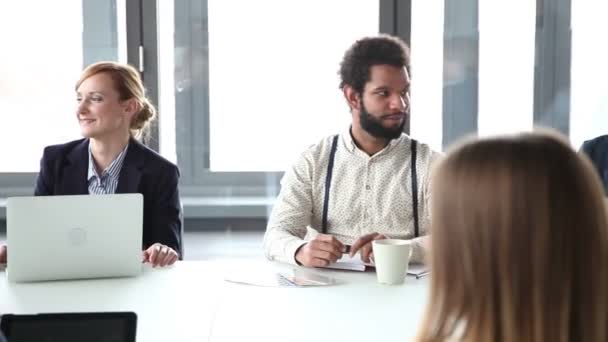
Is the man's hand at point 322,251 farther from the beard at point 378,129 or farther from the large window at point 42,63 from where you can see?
the large window at point 42,63

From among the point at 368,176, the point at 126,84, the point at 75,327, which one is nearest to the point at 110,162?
the point at 126,84

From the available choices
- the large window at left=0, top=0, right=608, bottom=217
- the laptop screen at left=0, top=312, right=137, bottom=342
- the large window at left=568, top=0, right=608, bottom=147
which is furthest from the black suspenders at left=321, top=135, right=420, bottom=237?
the large window at left=568, top=0, right=608, bottom=147

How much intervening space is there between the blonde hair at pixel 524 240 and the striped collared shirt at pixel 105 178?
6.03 feet

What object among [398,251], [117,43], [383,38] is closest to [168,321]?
[398,251]

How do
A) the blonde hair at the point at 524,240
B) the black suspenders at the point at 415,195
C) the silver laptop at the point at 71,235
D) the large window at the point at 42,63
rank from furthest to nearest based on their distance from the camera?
the large window at the point at 42,63
the black suspenders at the point at 415,195
the silver laptop at the point at 71,235
the blonde hair at the point at 524,240

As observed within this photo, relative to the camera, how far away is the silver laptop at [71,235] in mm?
1720

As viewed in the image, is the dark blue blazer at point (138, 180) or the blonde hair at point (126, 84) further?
the blonde hair at point (126, 84)

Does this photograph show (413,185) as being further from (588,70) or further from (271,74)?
(588,70)

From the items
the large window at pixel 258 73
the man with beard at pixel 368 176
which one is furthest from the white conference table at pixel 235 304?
the large window at pixel 258 73

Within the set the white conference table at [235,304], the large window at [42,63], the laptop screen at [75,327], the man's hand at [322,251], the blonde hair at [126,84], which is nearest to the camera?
the laptop screen at [75,327]

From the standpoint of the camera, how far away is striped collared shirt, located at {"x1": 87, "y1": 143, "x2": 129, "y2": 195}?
8.05 feet

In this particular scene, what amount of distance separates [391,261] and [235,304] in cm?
40

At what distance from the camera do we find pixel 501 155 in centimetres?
77

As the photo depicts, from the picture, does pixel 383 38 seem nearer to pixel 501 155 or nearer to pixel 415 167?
pixel 415 167
